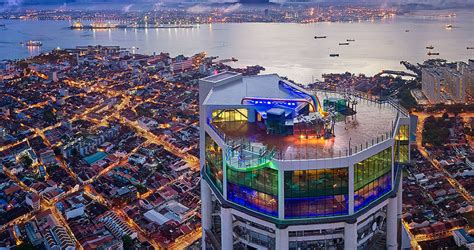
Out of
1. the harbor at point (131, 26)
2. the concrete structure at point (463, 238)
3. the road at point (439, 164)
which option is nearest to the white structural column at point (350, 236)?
the concrete structure at point (463, 238)

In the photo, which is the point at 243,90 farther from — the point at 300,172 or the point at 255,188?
the point at 300,172

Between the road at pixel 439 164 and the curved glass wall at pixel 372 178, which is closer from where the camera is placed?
the curved glass wall at pixel 372 178

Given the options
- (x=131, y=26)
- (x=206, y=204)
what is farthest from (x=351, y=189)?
(x=131, y=26)

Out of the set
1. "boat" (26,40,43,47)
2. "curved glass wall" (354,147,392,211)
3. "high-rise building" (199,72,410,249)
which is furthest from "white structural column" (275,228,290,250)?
"boat" (26,40,43,47)

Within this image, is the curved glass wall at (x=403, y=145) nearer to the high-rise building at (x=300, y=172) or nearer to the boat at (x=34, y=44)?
the high-rise building at (x=300, y=172)

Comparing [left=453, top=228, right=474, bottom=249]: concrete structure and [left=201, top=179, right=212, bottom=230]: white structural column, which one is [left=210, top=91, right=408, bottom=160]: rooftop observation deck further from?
[left=453, top=228, right=474, bottom=249]: concrete structure

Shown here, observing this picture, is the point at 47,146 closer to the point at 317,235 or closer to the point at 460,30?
the point at 317,235

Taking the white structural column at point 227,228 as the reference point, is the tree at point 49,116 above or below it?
below
